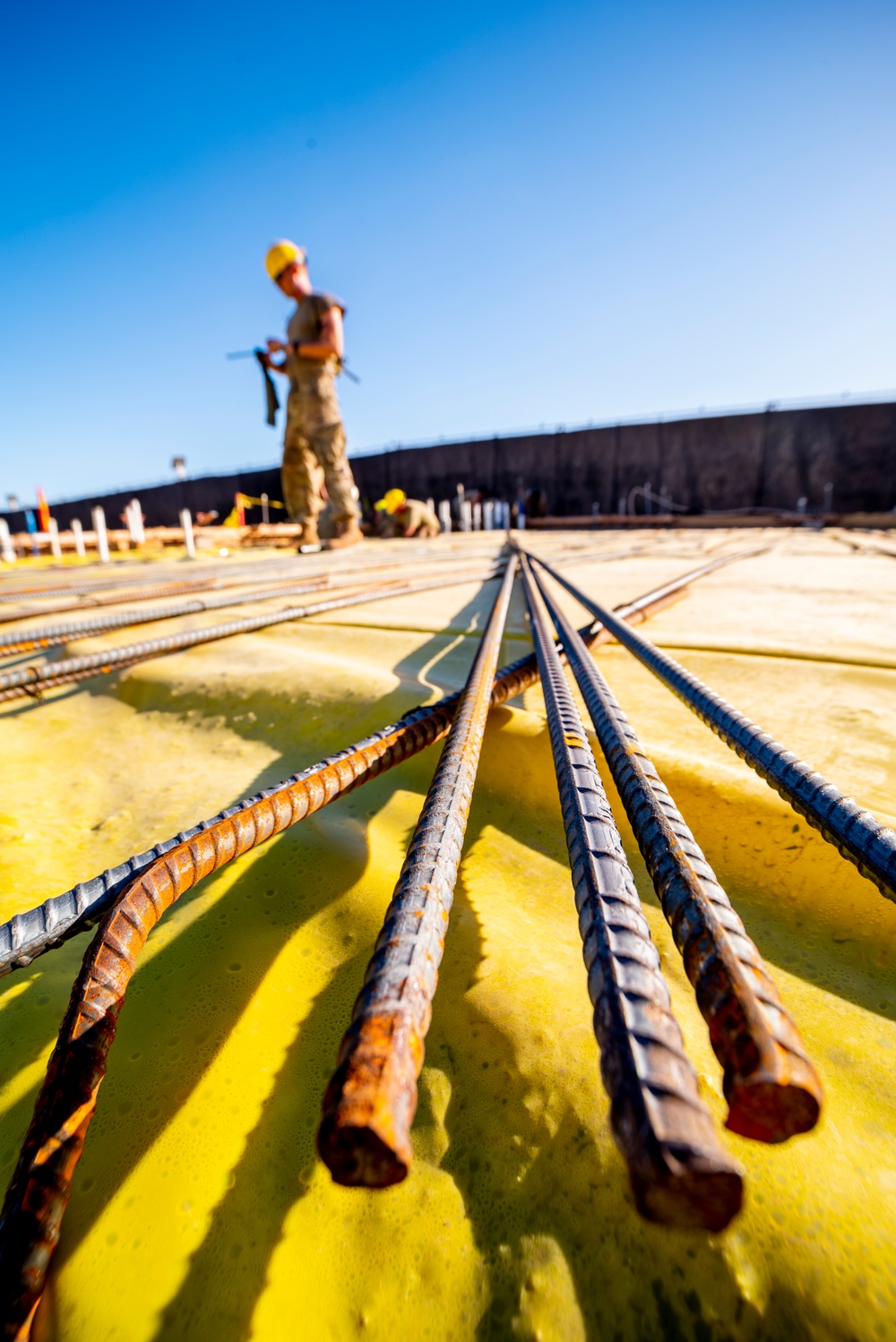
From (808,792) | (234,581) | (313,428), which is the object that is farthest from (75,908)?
(313,428)

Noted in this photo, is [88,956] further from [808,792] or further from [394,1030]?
[808,792]

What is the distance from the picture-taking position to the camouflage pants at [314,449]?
775 cm

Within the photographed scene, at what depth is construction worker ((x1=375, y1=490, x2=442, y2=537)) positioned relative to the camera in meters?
10.8

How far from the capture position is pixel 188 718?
1.64m

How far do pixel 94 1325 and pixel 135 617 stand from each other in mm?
2218

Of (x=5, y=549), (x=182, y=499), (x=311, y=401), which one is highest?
(x=311, y=401)

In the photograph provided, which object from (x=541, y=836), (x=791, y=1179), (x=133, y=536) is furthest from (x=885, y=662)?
(x=133, y=536)

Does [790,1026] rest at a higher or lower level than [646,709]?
higher

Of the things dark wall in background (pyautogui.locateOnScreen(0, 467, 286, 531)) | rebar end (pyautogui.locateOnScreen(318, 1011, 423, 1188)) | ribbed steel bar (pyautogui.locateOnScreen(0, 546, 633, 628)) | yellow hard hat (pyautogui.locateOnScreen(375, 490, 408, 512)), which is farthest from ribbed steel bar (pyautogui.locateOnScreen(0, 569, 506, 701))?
dark wall in background (pyautogui.locateOnScreen(0, 467, 286, 531))

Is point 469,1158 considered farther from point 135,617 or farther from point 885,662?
point 135,617

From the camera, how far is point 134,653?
1.76m

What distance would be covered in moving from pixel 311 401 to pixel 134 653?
7107 mm

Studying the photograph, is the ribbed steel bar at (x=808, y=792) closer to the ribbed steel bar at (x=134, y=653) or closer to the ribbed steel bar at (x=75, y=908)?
the ribbed steel bar at (x=75, y=908)

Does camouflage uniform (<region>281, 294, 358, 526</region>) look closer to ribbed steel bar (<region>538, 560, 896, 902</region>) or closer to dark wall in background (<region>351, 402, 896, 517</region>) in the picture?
ribbed steel bar (<region>538, 560, 896, 902</region>)
